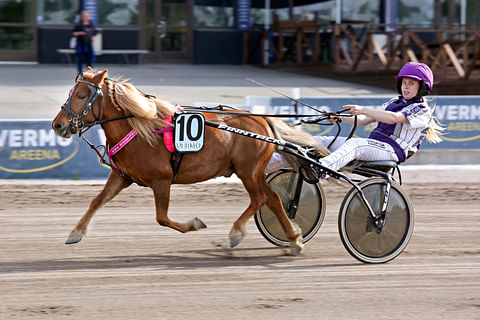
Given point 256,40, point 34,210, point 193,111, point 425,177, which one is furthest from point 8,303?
point 256,40

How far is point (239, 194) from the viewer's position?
30.7 feet

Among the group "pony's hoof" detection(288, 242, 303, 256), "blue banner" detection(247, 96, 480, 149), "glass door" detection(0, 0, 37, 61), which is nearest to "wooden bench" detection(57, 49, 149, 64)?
"glass door" detection(0, 0, 37, 61)

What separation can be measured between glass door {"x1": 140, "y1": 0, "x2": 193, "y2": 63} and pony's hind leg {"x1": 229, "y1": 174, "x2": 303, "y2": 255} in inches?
658

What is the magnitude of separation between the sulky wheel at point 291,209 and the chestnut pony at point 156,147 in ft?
1.03

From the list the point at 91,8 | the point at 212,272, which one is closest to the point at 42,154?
the point at 212,272

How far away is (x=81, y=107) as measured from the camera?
563cm

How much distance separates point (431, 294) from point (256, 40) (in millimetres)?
18286

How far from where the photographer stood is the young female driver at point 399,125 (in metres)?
5.75

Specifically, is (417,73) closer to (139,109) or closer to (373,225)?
(373,225)

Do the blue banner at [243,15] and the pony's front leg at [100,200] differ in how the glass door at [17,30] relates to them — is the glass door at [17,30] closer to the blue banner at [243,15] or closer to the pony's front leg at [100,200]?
the blue banner at [243,15]

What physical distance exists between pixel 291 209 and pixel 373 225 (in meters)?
0.81

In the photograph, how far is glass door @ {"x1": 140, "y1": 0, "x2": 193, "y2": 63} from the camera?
72.4ft

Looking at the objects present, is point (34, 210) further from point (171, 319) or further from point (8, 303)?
point (171, 319)

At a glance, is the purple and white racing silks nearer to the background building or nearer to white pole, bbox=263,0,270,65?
the background building
